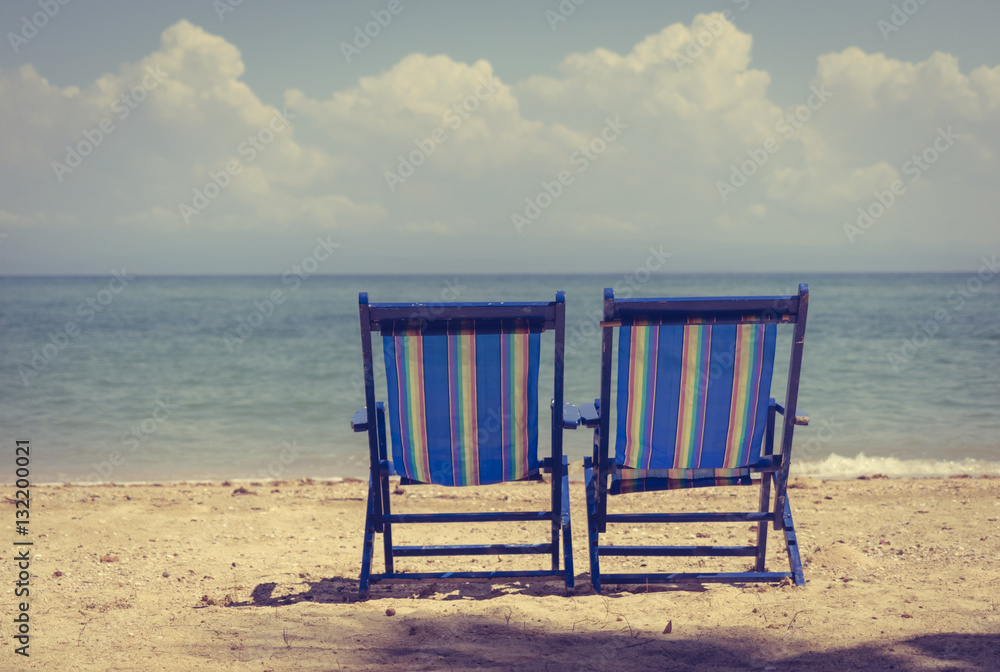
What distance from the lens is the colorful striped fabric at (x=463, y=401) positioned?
287 centimetres

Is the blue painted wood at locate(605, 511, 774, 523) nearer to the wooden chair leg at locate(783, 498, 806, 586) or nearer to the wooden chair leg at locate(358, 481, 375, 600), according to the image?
the wooden chair leg at locate(783, 498, 806, 586)

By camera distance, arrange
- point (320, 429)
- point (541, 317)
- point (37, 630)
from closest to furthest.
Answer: point (37, 630) → point (541, 317) → point (320, 429)

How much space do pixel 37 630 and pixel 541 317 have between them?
2.24m

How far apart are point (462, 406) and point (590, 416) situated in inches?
22.6

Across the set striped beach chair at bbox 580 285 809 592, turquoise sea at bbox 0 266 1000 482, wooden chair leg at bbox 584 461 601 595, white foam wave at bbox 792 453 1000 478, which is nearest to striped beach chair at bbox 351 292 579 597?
wooden chair leg at bbox 584 461 601 595

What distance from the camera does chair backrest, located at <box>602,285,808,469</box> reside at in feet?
9.25

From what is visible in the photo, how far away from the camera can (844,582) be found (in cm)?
307

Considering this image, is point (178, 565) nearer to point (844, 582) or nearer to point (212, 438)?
point (844, 582)

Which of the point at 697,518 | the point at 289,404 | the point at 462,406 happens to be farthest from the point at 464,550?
the point at 289,404

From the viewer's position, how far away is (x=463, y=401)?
9.70 feet

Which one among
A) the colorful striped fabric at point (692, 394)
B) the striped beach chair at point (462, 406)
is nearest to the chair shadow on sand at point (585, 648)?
the striped beach chair at point (462, 406)

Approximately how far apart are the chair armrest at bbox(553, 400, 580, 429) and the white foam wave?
370cm

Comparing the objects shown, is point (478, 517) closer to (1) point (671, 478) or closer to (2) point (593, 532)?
(2) point (593, 532)

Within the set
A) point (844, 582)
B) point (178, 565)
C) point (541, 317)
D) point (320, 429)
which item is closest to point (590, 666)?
point (541, 317)
